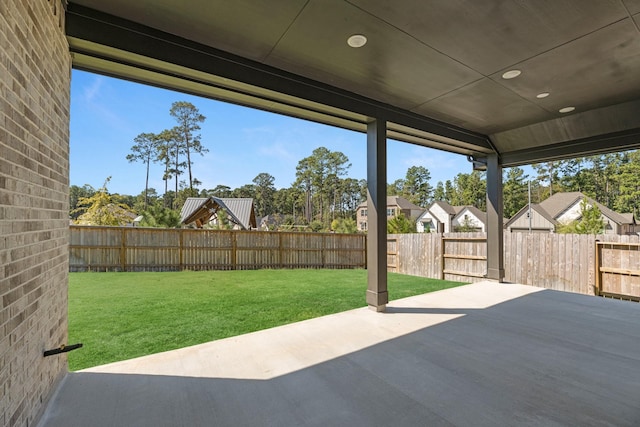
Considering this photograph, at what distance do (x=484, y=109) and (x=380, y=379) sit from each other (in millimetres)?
4300

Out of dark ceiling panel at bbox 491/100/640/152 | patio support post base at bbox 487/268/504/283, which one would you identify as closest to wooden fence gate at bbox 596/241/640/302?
patio support post base at bbox 487/268/504/283

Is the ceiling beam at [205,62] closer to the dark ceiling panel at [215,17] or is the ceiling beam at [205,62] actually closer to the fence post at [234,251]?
the dark ceiling panel at [215,17]

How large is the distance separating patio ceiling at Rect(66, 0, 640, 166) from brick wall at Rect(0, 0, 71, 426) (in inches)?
25.5

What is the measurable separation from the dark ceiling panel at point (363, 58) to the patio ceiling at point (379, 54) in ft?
0.05

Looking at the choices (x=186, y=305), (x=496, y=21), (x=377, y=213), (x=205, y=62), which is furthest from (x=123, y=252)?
(x=496, y=21)

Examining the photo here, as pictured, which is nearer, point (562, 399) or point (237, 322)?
point (562, 399)

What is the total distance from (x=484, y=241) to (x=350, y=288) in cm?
365

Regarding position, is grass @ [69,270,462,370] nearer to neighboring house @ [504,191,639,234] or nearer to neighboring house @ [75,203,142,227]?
neighboring house @ [75,203,142,227]

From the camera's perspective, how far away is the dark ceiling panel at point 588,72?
2.85m

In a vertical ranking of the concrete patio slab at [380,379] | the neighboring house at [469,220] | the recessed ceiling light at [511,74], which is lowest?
the concrete patio slab at [380,379]

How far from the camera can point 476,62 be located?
129 inches

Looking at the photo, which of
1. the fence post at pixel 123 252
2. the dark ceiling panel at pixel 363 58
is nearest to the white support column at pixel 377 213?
the dark ceiling panel at pixel 363 58

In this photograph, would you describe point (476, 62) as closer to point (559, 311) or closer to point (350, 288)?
point (559, 311)

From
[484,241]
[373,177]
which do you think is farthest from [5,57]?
[484,241]
